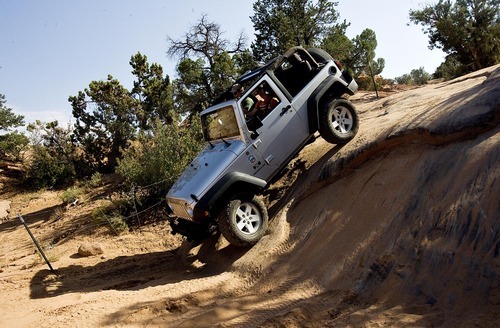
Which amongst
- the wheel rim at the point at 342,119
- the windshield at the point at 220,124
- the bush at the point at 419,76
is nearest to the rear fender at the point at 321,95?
the wheel rim at the point at 342,119

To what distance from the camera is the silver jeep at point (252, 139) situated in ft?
17.3

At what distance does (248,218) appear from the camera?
542 centimetres

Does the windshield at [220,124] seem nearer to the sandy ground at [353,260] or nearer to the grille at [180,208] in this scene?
the grille at [180,208]

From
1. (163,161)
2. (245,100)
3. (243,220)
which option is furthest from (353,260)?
(163,161)

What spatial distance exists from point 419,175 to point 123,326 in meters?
3.69

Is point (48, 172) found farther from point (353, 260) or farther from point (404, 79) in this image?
point (404, 79)

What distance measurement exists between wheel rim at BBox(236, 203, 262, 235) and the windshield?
1196 millimetres

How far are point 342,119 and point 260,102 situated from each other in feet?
4.98

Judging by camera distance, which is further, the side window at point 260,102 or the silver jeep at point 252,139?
the side window at point 260,102

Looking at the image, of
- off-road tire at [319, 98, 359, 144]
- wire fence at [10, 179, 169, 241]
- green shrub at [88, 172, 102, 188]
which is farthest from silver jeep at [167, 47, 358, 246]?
green shrub at [88, 172, 102, 188]

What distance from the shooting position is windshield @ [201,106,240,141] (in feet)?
19.3

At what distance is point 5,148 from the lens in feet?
67.5

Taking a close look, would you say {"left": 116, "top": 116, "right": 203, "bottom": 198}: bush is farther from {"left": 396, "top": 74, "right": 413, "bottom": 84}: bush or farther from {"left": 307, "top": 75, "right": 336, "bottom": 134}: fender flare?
{"left": 396, "top": 74, "right": 413, "bottom": 84}: bush

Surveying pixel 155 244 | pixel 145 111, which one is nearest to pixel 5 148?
pixel 145 111
